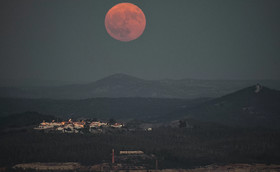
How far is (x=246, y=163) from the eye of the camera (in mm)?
182875

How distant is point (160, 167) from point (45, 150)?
50.8m

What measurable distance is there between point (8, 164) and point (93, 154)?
33.5 metres

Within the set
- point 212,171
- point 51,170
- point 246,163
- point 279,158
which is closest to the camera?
point 51,170

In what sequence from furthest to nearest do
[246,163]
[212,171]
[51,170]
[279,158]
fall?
[279,158]
[246,163]
[212,171]
[51,170]

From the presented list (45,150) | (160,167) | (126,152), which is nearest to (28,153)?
(45,150)

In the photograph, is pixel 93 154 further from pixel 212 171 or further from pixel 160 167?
pixel 212 171

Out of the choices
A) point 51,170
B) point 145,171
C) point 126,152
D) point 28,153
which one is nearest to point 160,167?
point 145,171

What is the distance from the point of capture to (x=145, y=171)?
518 feet

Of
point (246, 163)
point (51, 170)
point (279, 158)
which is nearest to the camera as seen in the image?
point (51, 170)

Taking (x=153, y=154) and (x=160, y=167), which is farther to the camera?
(x=153, y=154)

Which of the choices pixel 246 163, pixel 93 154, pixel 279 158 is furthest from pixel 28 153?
pixel 279 158

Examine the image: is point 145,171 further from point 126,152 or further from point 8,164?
point 8,164

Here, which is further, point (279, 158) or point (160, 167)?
point (279, 158)

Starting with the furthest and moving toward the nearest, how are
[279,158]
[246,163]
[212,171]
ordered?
[279,158] < [246,163] < [212,171]
